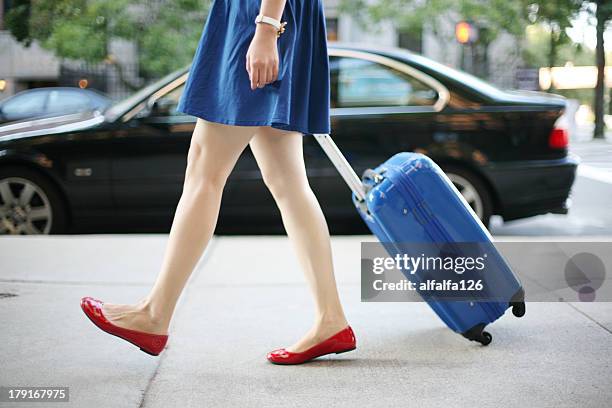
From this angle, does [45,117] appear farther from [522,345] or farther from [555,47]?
[522,345]

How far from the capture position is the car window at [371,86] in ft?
19.2

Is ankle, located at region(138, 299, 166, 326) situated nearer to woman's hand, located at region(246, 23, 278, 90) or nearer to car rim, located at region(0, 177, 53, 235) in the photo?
woman's hand, located at region(246, 23, 278, 90)

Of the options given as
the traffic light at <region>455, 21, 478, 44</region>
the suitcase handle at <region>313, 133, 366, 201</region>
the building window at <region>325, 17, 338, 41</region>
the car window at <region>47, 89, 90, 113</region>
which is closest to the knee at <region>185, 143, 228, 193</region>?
the suitcase handle at <region>313, 133, 366, 201</region>

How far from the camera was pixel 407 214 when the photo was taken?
9.14 ft

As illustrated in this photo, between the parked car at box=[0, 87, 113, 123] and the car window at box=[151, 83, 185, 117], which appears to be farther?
the parked car at box=[0, 87, 113, 123]

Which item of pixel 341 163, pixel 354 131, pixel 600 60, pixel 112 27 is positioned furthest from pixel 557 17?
pixel 112 27

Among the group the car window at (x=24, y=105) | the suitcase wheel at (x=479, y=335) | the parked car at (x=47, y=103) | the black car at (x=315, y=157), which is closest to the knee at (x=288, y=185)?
the suitcase wheel at (x=479, y=335)

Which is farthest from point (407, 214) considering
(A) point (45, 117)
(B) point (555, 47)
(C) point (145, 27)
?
(C) point (145, 27)

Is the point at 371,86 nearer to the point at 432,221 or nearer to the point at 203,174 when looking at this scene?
the point at 432,221

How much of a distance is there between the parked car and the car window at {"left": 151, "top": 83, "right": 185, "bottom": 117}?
3.06ft

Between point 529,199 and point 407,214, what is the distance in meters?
3.10

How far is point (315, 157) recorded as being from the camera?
566 centimetres

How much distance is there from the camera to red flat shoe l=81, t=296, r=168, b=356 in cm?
261

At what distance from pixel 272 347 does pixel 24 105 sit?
4443mm
